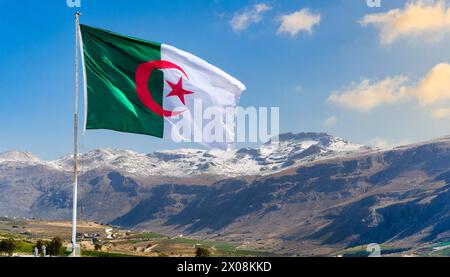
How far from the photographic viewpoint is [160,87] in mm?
33844

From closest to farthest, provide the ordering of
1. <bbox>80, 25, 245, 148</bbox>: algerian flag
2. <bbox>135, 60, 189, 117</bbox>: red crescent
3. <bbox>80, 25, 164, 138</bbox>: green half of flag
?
<bbox>80, 25, 164, 138</bbox>: green half of flag < <bbox>80, 25, 245, 148</bbox>: algerian flag < <bbox>135, 60, 189, 117</bbox>: red crescent

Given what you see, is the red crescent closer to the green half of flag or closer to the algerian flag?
the algerian flag

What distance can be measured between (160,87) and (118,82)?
2405mm

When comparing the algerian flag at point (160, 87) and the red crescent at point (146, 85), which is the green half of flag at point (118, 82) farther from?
the red crescent at point (146, 85)

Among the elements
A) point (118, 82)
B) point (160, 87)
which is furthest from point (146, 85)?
point (118, 82)

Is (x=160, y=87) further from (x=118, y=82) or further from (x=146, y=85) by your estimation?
(x=118, y=82)

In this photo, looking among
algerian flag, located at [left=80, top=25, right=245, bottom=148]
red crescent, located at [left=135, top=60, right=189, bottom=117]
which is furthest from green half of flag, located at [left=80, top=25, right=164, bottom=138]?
red crescent, located at [left=135, top=60, right=189, bottom=117]

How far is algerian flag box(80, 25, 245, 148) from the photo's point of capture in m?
33.1

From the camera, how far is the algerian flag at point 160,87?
109ft

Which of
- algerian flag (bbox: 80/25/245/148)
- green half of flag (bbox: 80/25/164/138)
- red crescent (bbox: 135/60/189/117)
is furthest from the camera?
red crescent (bbox: 135/60/189/117)
